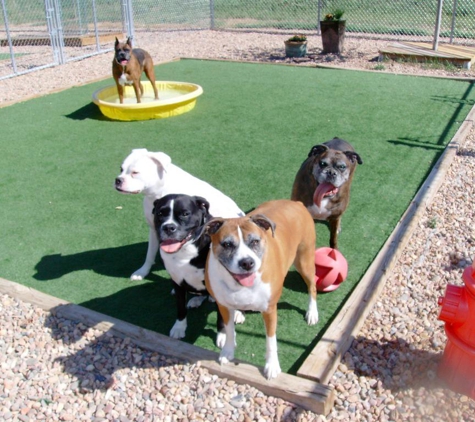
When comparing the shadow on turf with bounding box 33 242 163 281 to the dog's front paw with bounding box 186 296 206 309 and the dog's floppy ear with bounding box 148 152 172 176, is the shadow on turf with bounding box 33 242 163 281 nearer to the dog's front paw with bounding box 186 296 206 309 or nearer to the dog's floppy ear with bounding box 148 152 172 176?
the dog's front paw with bounding box 186 296 206 309

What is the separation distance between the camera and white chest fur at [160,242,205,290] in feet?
11.6

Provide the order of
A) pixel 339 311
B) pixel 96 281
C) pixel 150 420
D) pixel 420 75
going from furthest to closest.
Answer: pixel 420 75, pixel 96 281, pixel 339 311, pixel 150 420

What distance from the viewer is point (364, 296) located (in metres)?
3.96

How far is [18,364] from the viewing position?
140 inches

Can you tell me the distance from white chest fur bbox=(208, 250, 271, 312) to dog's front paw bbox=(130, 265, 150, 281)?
1464 mm

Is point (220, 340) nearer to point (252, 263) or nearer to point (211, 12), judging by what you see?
point (252, 263)

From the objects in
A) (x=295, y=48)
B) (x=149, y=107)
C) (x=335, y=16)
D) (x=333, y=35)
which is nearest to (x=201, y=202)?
(x=149, y=107)

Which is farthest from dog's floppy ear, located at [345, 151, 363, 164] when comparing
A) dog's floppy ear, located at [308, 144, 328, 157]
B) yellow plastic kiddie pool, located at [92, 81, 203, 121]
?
yellow plastic kiddie pool, located at [92, 81, 203, 121]

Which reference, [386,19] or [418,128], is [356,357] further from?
[386,19]

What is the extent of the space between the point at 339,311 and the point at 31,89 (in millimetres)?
9886

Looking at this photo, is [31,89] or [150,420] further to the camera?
[31,89]

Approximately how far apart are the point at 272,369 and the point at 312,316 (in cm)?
71

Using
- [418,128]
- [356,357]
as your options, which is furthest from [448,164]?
[356,357]

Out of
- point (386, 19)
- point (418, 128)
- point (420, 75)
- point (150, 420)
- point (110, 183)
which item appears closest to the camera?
point (150, 420)
